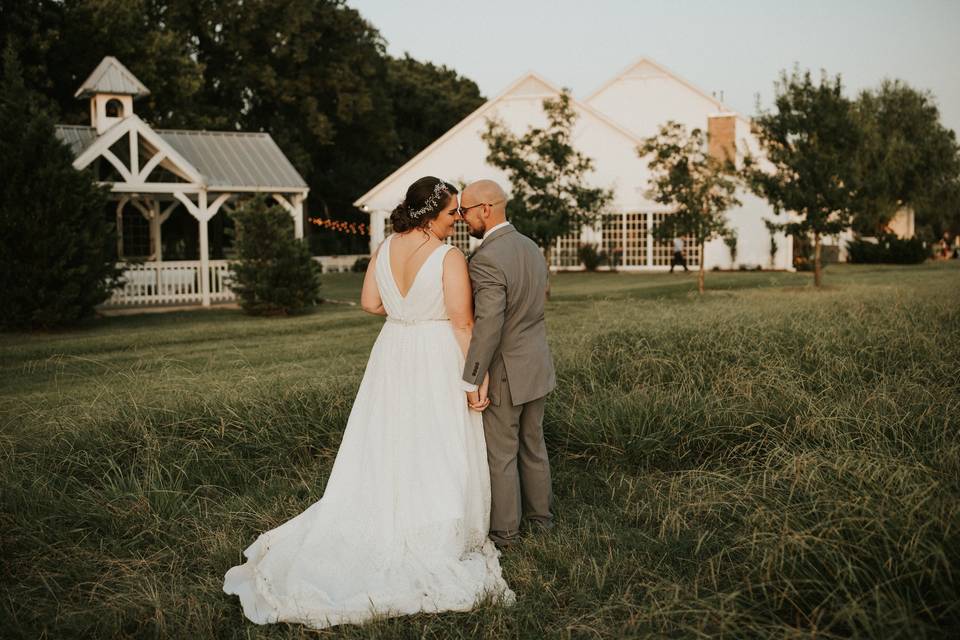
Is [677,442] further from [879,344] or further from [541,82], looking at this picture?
[541,82]

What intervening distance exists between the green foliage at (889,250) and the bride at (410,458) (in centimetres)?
3952

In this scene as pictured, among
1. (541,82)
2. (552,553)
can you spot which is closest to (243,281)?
(552,553)

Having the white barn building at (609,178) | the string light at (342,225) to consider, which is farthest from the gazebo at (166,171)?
the white barn building at (609,178)

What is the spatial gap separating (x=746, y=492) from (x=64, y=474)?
4.46m

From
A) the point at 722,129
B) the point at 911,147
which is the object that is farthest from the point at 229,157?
the point at 911,147

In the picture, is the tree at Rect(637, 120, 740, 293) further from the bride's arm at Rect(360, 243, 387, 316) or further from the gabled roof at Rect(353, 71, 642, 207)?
the bride's arm at Rect(360, 243, 387, 316)

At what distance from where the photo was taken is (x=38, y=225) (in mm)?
15180

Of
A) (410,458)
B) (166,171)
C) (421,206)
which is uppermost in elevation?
(166,171)

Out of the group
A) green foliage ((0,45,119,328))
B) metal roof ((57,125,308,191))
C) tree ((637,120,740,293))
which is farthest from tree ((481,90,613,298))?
green foliage ((0,45,119,328))

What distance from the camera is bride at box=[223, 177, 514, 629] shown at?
14.4ft

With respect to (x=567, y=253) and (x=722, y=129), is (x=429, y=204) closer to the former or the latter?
(x=567, y=253)

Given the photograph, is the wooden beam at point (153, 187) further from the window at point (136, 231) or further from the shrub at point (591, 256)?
the shrub at point (591, 256)

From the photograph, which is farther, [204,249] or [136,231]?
[136,231]

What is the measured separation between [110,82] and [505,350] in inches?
760
